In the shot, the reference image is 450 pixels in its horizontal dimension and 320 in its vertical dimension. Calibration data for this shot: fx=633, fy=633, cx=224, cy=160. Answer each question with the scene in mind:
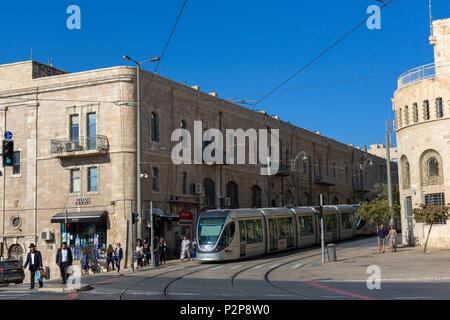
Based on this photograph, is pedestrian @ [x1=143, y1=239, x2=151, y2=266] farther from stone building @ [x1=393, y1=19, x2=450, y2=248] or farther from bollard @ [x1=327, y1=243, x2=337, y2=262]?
stone building @ [x1=393, y1=19, x2=450, y2=248]

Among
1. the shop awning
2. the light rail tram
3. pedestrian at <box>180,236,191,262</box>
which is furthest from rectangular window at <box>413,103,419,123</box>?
the shop awning

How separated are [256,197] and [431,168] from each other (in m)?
22.6

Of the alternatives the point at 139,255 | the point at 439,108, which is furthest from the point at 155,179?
the point at 439,108

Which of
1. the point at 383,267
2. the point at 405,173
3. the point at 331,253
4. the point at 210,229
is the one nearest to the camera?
the point at 383,267

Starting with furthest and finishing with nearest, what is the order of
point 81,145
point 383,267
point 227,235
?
point 81,145 < point 227,235 < point 383,267

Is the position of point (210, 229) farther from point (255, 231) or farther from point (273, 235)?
point (273, 235)

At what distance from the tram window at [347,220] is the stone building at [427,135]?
8.37m

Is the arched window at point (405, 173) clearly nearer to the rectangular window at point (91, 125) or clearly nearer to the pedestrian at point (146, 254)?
the pedestrian at point (146, 254)

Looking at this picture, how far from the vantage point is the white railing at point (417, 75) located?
3835cm

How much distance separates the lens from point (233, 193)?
178 ft

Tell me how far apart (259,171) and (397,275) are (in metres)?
35.6

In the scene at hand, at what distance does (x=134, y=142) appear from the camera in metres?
42.2

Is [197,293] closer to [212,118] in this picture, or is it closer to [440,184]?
[440,184]
